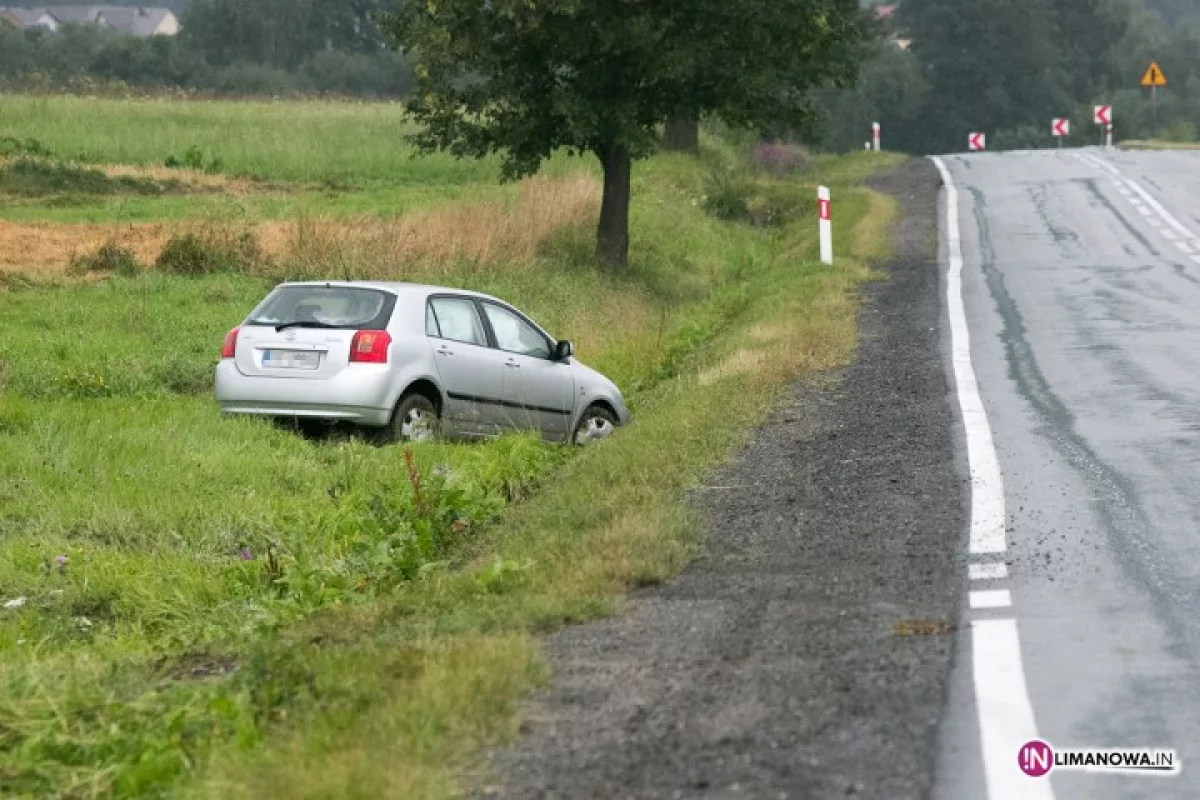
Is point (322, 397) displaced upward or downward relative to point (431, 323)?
downward

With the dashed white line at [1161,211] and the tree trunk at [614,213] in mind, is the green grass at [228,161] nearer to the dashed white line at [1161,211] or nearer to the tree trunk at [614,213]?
the tree trunk at [614,213]

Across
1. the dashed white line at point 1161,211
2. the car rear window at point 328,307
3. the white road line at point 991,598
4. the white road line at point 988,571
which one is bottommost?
the dashed white line at point 1161,211

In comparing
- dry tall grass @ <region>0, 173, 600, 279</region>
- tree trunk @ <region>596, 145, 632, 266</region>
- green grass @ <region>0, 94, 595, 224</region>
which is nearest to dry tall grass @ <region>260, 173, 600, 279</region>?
dry tall grass @ <region>0, 173, 600, 279</region>

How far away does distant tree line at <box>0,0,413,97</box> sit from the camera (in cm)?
9450

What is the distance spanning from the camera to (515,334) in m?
16.0

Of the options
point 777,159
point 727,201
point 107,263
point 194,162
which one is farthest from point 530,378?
point 777,159

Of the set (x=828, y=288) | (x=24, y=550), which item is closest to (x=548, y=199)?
(x=828, y=288)

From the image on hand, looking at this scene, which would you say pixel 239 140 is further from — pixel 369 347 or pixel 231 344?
pixel 369 347

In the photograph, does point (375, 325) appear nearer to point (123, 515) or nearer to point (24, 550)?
point (123, 515)

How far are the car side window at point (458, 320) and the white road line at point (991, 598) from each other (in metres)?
7.79

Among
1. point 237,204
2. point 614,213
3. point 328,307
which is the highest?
point 237,204

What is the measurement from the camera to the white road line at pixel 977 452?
29.9 feet

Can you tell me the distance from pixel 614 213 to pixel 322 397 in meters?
13.7

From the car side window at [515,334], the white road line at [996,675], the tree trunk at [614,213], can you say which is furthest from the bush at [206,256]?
the white road line at [996,675]
